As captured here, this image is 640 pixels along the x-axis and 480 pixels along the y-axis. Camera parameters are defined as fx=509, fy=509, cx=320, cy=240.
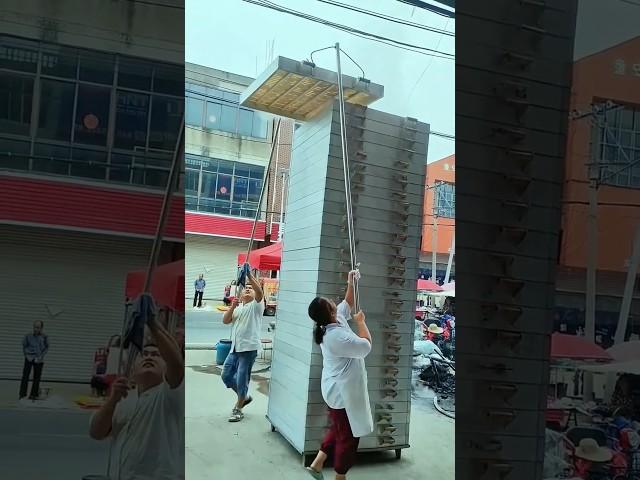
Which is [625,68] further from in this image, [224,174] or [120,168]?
[120,168]

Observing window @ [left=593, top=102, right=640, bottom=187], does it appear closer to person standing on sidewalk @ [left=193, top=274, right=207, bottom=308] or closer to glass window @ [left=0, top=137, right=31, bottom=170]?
person standing on sidewalk @ [left=193, top=274, right=207, bottom=308]

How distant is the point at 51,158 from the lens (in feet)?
2.99

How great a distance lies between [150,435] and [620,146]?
4.44 feet

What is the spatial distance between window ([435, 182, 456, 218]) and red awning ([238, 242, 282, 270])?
38 centimetres

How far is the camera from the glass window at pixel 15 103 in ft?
2.97

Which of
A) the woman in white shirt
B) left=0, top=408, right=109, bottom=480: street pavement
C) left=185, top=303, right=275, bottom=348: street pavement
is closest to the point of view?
left=0, top=408, right=109, bottom=480: street pavement

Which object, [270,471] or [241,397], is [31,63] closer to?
[241,397]

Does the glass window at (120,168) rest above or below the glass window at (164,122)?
below

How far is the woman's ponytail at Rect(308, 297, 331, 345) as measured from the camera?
1086 millimetres

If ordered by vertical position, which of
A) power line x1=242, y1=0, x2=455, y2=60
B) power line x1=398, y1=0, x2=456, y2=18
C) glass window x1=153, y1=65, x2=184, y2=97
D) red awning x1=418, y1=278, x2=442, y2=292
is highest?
power line x1=398, y1=0, x2=456, y2=18

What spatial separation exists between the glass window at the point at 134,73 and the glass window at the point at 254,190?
10.8 inches

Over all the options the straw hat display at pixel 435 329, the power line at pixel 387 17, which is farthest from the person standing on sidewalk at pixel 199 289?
the power line at pixel 387 17

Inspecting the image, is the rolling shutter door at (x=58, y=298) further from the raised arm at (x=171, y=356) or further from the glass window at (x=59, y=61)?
the glass window at (x=59, y=61)

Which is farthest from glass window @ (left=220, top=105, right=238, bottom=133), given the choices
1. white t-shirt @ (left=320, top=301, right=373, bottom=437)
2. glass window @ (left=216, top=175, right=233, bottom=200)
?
white t-shirt @ (left=320, top=301, right=373, bottom=437)
